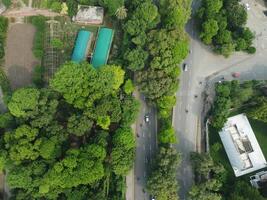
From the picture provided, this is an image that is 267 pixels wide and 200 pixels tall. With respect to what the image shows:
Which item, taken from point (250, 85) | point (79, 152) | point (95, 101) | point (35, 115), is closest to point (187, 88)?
point (250, 85)

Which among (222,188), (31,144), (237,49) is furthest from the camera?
(237,49)

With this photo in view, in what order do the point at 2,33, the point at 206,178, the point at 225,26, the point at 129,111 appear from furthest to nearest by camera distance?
the point at 2,33 < the point at 225,26 < the point at 129,111 < the point at 206,178

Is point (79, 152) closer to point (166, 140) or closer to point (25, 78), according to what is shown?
point (166, 140)

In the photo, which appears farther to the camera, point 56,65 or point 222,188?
point 56,65

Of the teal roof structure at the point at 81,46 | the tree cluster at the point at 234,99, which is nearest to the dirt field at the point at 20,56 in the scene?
the teal roof structure at the point at 81,46

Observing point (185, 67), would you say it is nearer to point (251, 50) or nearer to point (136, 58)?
point (136, 58)

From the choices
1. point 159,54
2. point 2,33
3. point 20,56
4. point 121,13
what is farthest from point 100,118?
point 2,33

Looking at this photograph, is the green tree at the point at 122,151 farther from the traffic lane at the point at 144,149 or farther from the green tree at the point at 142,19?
the green tree at the point at 142,19
